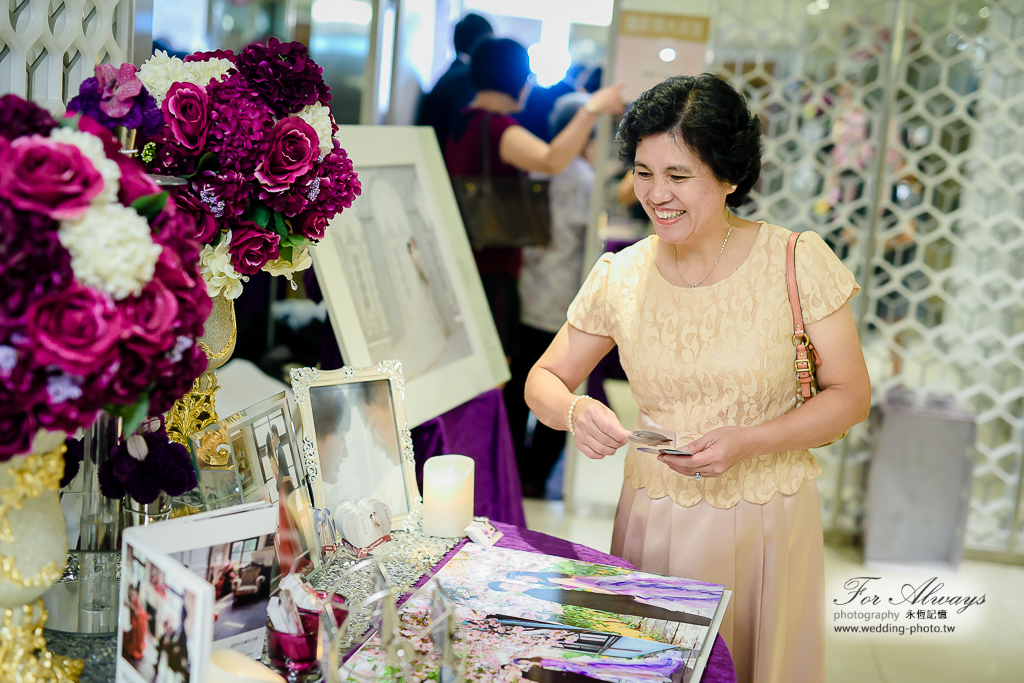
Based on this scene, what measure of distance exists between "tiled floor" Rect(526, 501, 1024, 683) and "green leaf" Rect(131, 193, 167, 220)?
2.53 m

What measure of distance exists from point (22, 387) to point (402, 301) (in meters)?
1.43

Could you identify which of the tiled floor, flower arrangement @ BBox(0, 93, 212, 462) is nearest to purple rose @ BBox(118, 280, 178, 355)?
flower arrangement @ BBox(0, 93, 212, 462)

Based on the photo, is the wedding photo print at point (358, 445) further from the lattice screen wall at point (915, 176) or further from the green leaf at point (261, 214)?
the lattice screen wall at point (915, 176)

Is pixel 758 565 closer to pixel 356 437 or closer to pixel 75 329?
pixel 356 437

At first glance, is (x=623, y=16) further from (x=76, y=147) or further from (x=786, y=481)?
(x=76, y=147)

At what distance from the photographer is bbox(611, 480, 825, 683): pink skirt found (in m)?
1.58

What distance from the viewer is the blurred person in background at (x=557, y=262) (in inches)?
138

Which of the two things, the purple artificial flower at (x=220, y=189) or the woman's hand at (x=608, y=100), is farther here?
the woman's hand at (x=608, y=100)

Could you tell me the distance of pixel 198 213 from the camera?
1.14 m

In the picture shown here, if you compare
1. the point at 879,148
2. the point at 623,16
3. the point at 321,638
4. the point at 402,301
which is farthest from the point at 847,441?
the point at 321,638

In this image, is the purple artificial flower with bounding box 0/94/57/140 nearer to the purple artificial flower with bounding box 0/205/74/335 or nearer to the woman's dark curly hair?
the purple artificial flower with bounding box 0/205/74/335

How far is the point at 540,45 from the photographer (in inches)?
138

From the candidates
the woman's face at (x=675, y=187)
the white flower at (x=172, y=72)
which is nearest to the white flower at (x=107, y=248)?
the white flower at (x=172, y=72)

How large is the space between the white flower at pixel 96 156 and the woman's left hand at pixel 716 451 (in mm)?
971
